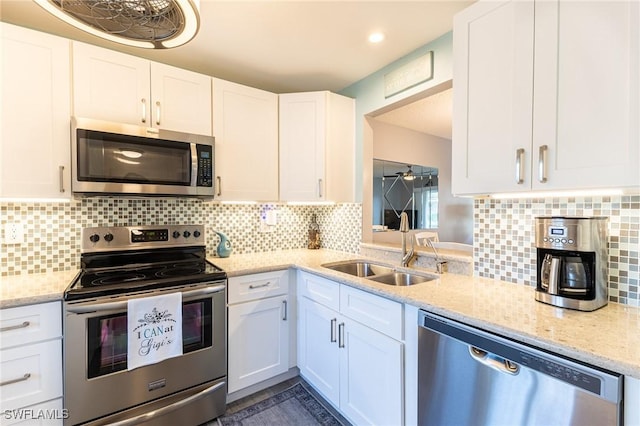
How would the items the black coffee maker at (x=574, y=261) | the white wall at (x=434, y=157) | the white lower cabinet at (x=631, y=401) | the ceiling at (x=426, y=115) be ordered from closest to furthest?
the white lower cabinet at (x=631, y=401) → the black coffee maker at (x=574, y=261) → the ceiling at (x=426, y=115) → the white wall at (x=434, y=157)

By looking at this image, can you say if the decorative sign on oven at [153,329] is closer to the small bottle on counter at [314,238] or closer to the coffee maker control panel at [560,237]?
the small bottle on counter at [314,238]

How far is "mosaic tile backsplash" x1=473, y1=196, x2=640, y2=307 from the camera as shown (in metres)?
1.21

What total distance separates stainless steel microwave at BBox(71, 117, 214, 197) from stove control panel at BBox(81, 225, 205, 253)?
1.15 ft

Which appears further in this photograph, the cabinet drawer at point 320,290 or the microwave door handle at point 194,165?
the microwave door handle at point 194,165

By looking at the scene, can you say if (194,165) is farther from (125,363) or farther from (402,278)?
(402,278)

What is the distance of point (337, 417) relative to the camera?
1.80m

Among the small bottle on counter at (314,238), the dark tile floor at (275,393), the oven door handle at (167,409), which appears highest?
the small bottle on counter at (314,238)

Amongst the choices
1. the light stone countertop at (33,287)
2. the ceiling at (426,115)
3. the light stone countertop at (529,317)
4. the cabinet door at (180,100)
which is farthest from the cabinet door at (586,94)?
the light stone countertop at (33,287)

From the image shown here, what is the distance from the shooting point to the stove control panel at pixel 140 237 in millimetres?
1877

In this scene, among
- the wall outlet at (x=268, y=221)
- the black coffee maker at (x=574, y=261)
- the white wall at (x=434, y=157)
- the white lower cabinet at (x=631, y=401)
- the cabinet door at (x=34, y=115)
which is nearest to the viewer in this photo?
the white lower cabinet at (x=631, y=401)

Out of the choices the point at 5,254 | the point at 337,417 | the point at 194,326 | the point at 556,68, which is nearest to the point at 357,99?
the point at 556,68

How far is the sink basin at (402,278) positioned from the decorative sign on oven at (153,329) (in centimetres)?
118

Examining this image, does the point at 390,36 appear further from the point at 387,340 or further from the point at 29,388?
the point at 29,388

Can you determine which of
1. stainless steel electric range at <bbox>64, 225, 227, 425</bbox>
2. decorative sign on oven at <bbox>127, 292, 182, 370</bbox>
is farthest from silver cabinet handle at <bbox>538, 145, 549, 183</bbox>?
decorative sign on oven at <bbox>127, 292, 182, 370</bbox>
